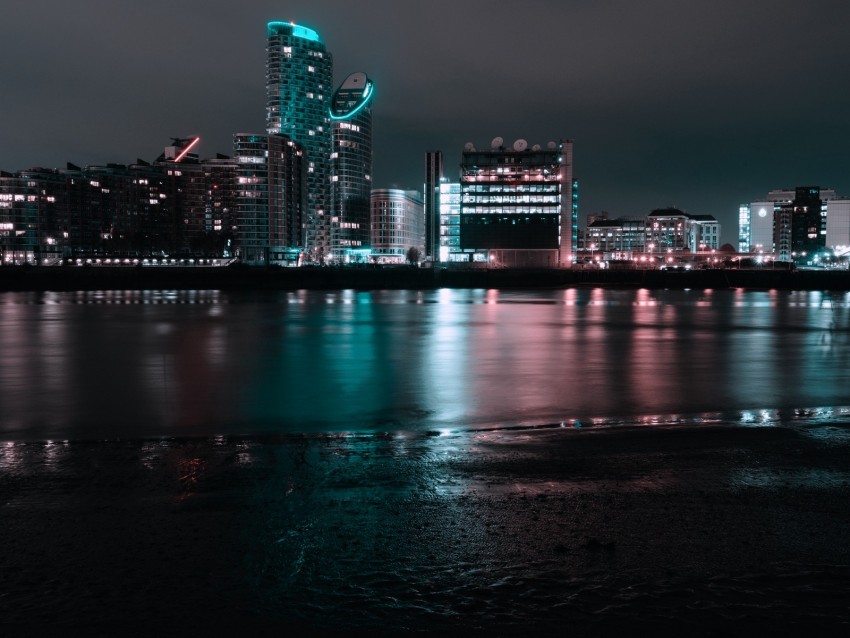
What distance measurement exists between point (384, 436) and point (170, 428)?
12.2 feet

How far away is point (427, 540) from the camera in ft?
20.9

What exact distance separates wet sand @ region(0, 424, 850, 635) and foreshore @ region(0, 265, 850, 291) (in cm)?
8710

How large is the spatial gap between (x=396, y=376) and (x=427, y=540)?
11.8 metres

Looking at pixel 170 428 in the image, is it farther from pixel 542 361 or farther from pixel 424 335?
pixel 424 335

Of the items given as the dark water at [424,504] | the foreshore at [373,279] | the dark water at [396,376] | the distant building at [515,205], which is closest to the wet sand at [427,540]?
the dark water at [424,504]

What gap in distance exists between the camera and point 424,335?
29875mm

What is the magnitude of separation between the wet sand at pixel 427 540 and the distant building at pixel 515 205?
14973 centimetres

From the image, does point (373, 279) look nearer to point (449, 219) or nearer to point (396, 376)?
point (449, 219)

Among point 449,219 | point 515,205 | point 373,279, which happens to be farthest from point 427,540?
point 449,219

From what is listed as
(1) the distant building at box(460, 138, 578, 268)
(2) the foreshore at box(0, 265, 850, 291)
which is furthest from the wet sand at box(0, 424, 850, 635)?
(1) the distant building at box(460, 138, 578, 268)

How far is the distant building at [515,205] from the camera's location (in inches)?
6171

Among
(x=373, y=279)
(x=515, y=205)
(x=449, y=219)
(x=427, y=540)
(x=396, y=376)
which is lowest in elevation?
(x=396, y=376)

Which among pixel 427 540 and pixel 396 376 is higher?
pixel 427 540

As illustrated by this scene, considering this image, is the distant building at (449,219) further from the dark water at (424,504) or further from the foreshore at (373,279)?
the dark water at (424,504)
